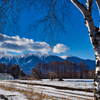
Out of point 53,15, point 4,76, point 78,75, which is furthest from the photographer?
point 78,75

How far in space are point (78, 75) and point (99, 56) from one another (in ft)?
211

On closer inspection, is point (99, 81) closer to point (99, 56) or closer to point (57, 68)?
point (99, 56)

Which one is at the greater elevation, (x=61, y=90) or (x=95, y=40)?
(x=95, y=40)

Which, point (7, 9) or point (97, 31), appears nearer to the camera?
point (97, 31)

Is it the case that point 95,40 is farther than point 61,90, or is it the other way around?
point 61,90

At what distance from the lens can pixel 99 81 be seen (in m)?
2.27

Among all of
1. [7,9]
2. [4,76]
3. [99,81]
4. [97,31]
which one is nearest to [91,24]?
[97,31]

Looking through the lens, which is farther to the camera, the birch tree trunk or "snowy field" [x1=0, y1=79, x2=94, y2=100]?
"snowy field" [x1=0, y1=79, x2=94, y2=100]

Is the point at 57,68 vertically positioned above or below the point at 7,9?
below

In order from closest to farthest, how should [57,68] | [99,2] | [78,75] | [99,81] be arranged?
[99,81], [99,2], [78,75], [57,68]

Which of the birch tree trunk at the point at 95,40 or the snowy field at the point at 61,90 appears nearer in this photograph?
the birch tree trunk at the point at 95,40

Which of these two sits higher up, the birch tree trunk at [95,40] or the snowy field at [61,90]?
the birch tree trunk at [95,40]

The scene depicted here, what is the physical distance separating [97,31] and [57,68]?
2671 inches

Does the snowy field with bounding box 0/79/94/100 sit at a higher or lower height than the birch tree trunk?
lower
